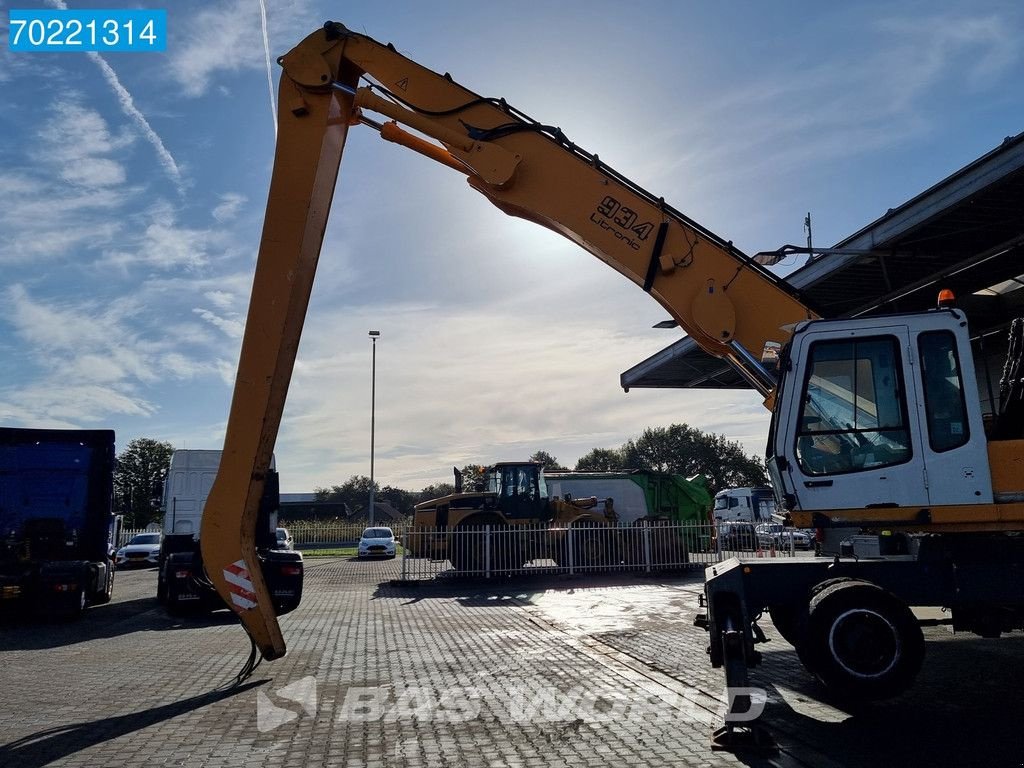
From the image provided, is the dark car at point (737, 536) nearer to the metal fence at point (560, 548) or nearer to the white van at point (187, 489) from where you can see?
the metal fence at point (560, 548)

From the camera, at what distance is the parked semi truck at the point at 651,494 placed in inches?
1037

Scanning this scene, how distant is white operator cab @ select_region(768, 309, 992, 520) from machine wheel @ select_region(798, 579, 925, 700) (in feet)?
2.58

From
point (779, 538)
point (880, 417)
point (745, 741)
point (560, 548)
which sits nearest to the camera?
point (745, 741)

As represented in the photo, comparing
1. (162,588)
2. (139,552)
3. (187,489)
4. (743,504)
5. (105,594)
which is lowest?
(105,594)

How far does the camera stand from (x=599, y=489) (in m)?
28.1

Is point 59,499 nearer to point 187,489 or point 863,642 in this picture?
point 187,489

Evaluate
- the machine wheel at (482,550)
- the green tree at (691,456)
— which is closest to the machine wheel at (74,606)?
the machine wheel at (482,550)

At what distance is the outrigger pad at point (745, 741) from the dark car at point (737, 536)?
13458 millimetres

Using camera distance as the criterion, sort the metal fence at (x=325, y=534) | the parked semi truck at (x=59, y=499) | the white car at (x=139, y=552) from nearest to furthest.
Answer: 1. the parked semi truck at (x=59, y=499)
2. the white car at (x=139, y=552)
3. the metal fence at (x=325, y=534)

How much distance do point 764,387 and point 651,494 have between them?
2003cm

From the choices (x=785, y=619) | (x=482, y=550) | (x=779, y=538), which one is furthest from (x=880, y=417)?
(x=779, y=538)

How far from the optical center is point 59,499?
13859mm

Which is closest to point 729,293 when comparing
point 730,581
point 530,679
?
point 730,581

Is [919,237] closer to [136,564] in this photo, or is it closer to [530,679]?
[530,679]
